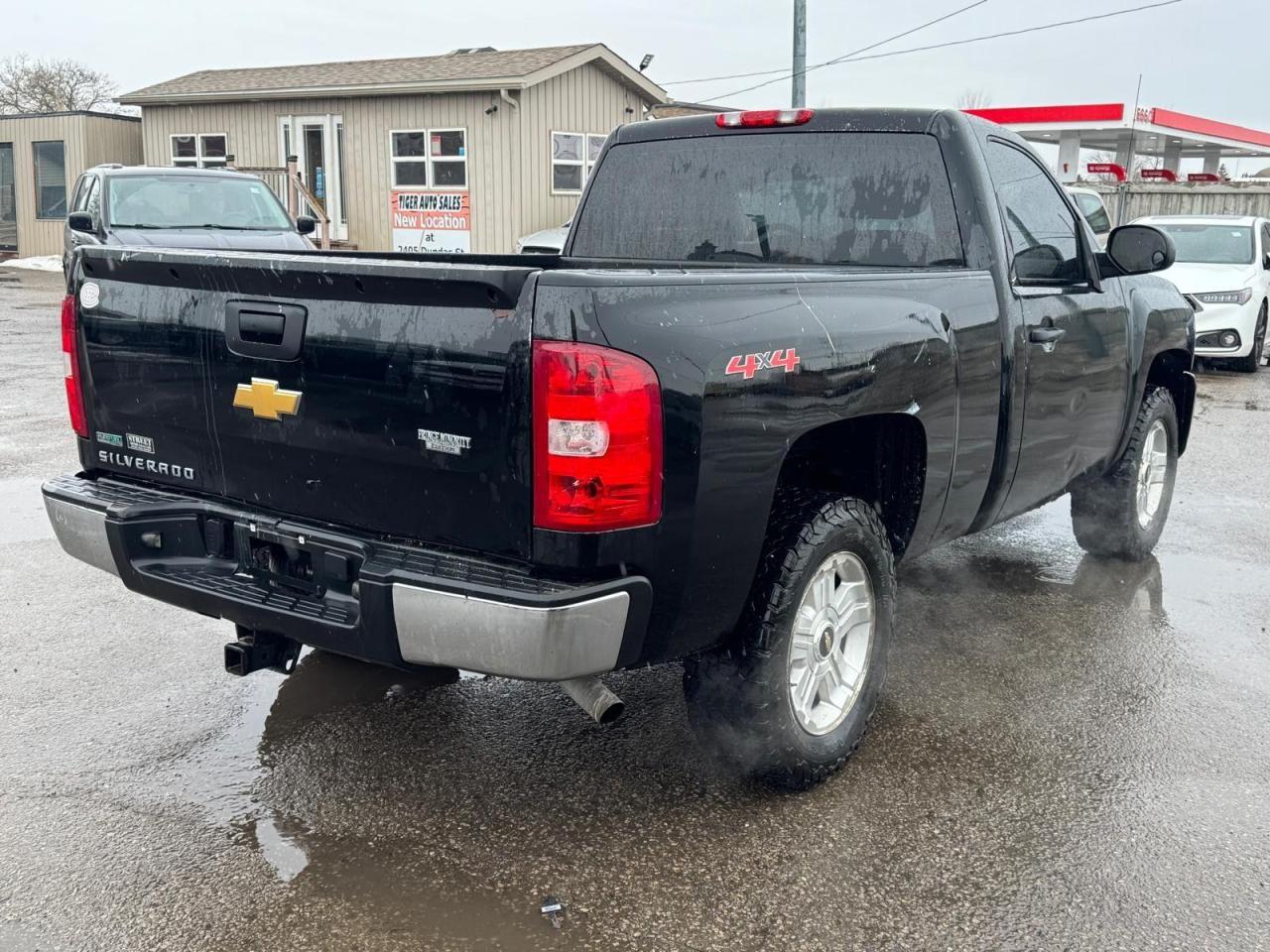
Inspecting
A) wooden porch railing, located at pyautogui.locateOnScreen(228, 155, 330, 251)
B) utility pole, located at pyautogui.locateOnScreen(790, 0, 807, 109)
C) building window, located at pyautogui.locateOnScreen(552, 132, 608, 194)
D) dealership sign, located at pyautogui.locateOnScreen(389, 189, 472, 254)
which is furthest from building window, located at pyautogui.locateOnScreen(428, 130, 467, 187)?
utility pole, located at pyautogui.locateOnScreen(790, 0, 807, 109)

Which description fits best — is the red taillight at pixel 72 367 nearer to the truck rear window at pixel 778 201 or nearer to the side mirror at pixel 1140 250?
the truck rear window at pixel 778 201

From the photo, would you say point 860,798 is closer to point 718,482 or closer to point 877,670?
point 877,670

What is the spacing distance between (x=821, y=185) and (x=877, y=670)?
176 centimetres

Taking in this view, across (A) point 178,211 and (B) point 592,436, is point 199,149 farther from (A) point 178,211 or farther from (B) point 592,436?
(B) point 592,436

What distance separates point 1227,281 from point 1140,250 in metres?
9.34

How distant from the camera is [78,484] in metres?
3.71

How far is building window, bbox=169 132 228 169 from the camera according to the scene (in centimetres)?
2623

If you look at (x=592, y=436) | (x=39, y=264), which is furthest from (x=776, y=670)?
(x=39, y=264)

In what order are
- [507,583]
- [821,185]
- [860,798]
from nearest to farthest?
[507,583], [860,798], [821,185]

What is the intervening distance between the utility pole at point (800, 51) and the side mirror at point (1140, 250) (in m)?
14.1

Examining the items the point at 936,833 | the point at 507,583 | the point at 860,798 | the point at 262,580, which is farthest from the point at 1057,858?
the point at 262,580

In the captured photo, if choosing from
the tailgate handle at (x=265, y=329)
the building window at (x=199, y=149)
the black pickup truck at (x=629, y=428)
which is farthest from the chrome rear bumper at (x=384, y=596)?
the building window at (x=199, y=149)

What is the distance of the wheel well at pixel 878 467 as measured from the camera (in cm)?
369

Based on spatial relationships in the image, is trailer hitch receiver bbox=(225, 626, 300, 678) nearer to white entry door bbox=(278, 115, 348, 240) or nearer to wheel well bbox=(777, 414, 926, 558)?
wheel well bbox=(777, 414, 926, 558)
